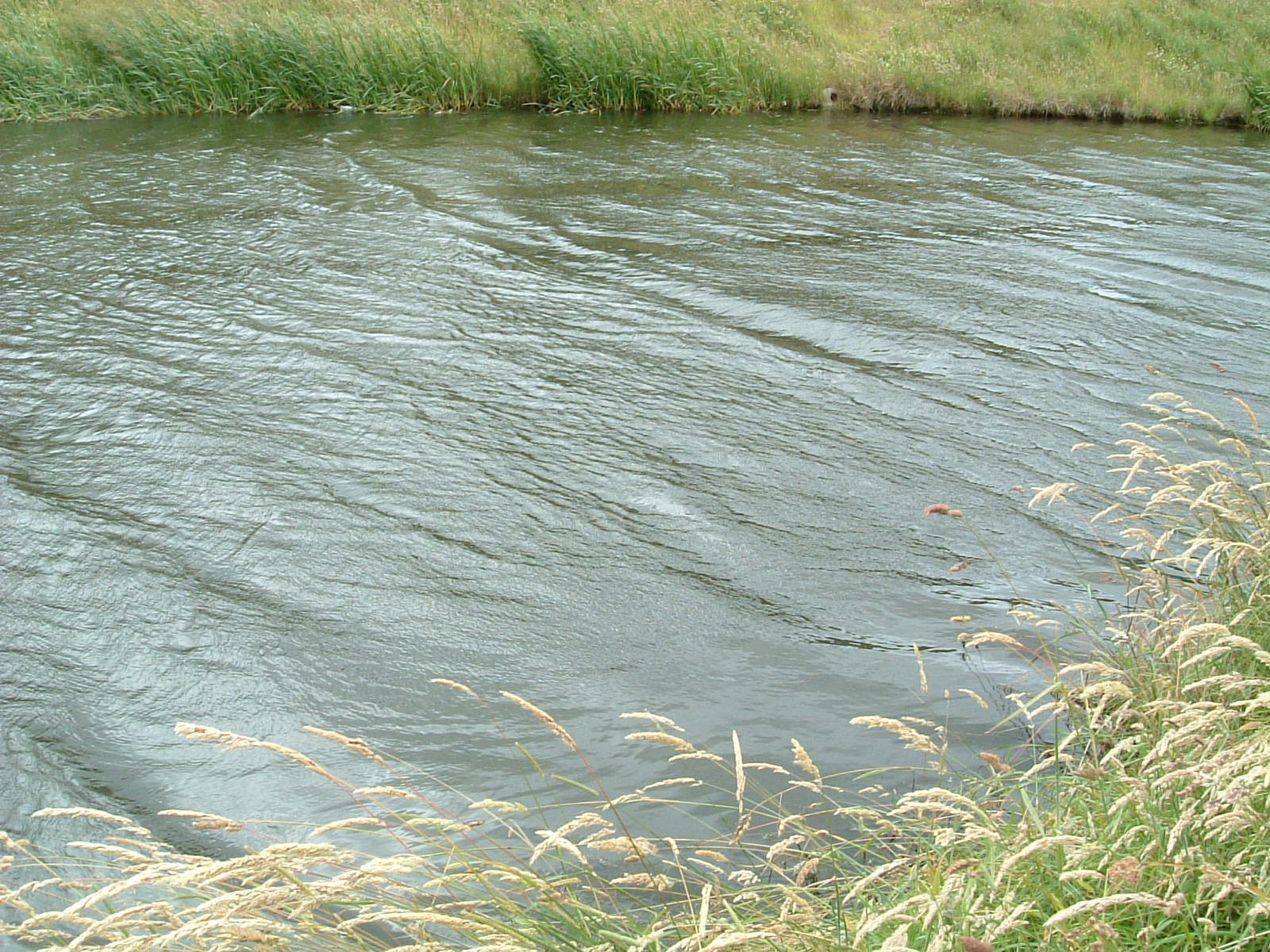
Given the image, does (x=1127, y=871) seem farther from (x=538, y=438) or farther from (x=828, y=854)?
(x=538, y=438)

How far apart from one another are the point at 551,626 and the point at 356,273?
551 cm

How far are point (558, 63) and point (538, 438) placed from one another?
40.3ft

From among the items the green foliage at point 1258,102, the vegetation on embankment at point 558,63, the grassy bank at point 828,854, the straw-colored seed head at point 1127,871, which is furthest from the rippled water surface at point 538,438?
the green foliage at point 1258,102

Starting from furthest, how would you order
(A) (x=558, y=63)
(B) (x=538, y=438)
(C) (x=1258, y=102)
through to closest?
(C) (x=1258, y=102), (A) (x=558, y=63), (B) (x=538, y=438)

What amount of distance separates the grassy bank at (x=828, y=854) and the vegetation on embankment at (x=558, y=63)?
47.4 ft

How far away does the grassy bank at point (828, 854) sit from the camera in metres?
2.21

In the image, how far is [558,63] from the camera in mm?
17031

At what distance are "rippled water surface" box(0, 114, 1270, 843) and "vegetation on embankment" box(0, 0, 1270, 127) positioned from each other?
470cm

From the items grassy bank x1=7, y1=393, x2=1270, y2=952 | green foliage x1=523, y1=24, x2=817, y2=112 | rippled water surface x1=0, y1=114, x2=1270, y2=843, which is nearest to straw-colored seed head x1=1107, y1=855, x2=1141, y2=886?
grassy bank x1=7, y1=393, x2=1270, y2=952

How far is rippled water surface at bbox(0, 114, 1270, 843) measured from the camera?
4086mm

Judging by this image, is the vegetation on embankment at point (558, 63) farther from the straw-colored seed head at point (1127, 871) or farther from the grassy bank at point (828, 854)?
the straw-colored seed head at point (1127, 871)

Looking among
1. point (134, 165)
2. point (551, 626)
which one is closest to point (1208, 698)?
point (551, 626)

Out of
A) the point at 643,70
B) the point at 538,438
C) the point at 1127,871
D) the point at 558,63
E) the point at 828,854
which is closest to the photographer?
the point at 1127,871

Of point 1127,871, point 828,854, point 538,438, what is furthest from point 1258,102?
point 1127,871
